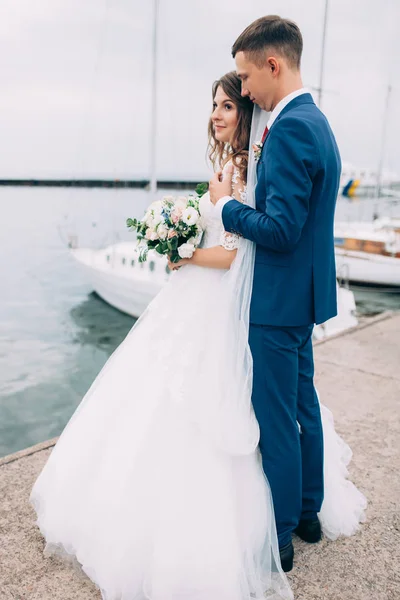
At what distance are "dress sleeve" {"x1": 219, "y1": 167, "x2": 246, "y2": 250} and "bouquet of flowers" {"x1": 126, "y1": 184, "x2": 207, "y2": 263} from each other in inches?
5.2

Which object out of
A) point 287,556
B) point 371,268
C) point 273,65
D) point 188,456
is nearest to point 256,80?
point 273,65

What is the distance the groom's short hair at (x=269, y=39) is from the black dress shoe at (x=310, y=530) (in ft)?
6.46

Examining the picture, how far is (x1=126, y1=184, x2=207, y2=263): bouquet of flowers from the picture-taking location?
2.18 meters

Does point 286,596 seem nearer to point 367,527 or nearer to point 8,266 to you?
point 367,527

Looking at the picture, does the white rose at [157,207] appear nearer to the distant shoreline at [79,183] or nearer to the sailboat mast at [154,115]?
the sailboat mast at [154,115]

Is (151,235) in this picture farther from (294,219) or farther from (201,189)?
(294,219)

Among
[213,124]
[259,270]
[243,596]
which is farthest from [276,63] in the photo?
[243,596]

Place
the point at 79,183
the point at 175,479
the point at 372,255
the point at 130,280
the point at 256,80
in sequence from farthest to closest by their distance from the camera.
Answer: the point at 79,183 < the point at 372,255 < the point at 130,280 < the point at 175,479 < the point at 256,80

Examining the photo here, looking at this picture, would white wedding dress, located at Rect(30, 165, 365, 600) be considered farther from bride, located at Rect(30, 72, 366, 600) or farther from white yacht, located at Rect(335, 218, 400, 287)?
white yacht, located at Rect(335, 218, 400, 287)

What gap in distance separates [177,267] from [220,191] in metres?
0.39

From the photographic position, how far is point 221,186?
212 centimetres

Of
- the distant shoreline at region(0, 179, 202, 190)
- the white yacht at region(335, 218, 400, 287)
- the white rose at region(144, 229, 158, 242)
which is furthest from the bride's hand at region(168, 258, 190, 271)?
the distant shoreline at region(0, 179, 202, 190)

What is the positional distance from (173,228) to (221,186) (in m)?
0.26

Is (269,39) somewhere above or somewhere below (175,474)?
above
